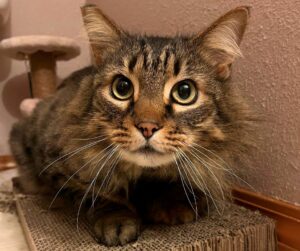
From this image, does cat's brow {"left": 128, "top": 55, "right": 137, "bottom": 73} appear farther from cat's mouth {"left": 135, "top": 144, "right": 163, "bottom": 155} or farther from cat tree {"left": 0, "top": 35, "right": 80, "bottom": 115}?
cat tree {"left": 0, "top": 35, "right": 80, "bottom": 115}

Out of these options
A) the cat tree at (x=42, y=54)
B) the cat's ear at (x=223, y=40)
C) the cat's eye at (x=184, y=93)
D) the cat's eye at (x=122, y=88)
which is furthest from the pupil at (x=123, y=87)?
the cat tree at (x=42, y=54)

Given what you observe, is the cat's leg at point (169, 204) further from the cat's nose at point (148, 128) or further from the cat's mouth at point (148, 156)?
the cat's nose at point (148, 128)

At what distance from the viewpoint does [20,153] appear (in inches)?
64.6

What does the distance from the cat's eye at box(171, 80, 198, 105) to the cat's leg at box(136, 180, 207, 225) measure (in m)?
0.31

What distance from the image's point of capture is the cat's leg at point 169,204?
1172 millimetres

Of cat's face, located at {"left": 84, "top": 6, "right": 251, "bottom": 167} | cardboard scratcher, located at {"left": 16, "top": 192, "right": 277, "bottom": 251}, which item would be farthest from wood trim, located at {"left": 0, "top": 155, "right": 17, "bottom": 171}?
cat's face, located at {"left": 84, "top": 6, "right": 251, "bottom": 167}

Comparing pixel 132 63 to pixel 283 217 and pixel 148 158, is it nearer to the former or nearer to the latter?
pixel 148 158

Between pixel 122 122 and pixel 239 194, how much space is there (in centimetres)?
68

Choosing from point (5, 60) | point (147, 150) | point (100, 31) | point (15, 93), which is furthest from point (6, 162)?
point (147, 150)

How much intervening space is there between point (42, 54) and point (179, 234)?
1742mm

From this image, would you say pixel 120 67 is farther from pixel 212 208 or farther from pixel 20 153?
pixel 20 153

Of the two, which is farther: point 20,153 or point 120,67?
point 20,153

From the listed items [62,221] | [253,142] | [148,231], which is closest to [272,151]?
[253,142]

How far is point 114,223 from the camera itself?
1.07 meters
